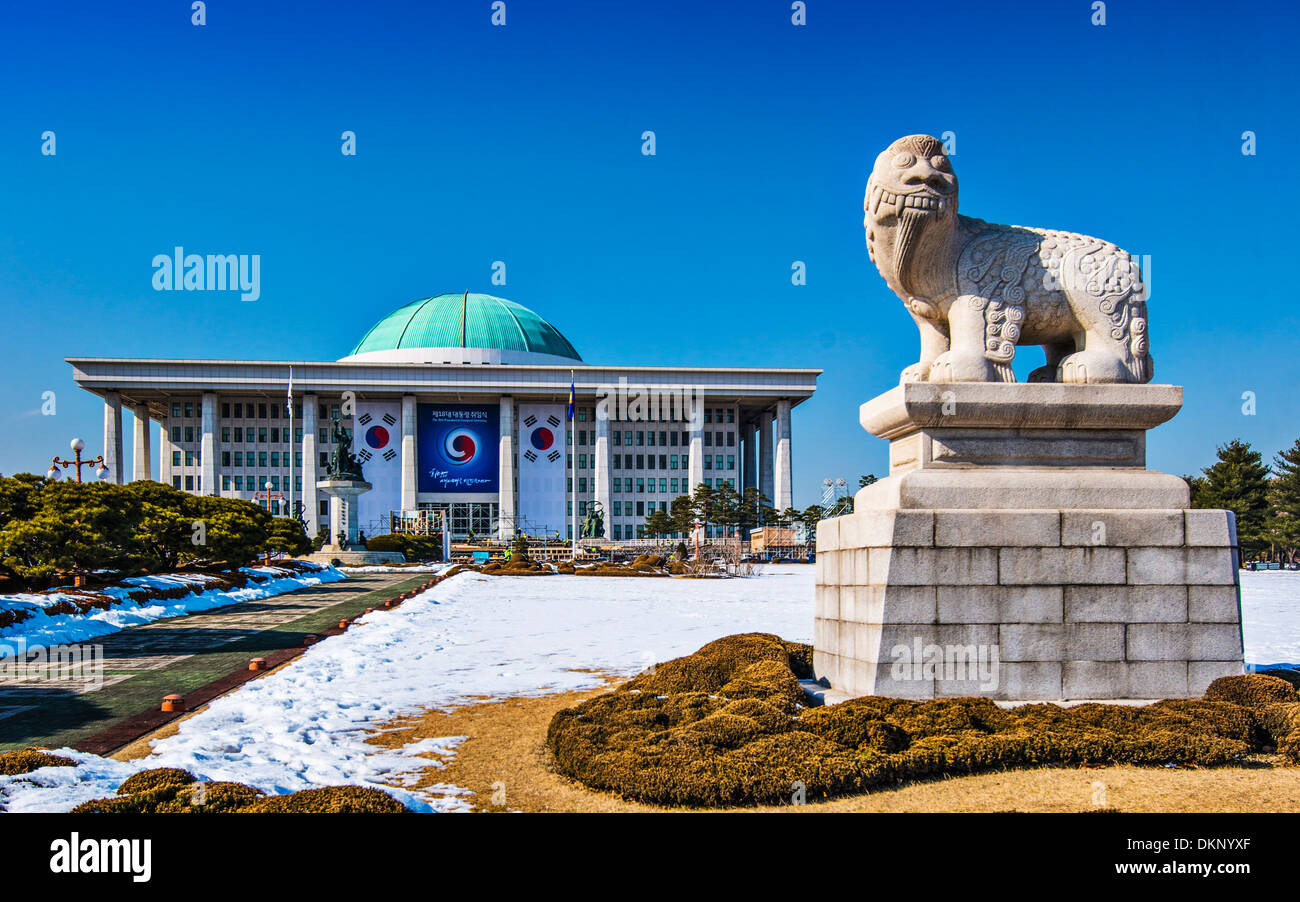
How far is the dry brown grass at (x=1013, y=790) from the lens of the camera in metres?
5.32

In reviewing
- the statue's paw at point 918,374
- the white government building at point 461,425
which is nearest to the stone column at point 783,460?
the white government building at point 461,425

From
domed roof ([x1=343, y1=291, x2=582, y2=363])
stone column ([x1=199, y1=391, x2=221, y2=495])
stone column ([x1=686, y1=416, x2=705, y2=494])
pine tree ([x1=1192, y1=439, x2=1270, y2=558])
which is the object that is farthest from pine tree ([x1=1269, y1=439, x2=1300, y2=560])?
stone column ([x1=199, y1=391, x2=221, y2=495])

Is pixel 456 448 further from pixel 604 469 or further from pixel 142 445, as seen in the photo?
pixel 142 445

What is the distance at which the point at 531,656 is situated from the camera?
40.9 feet

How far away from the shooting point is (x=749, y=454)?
10344cm

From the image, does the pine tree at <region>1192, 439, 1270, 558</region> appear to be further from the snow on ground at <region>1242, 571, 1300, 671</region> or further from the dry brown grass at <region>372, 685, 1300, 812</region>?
the dry brown grass at <region>372, 685, 1300, 812</region>

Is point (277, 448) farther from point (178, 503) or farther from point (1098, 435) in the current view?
point (1098, 435)

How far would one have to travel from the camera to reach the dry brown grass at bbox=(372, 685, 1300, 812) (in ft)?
17.5

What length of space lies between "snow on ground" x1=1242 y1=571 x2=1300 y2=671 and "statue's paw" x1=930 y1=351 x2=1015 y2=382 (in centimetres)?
428

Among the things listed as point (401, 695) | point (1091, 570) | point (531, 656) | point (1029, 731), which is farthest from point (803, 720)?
point (531, 656)

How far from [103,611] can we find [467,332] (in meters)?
78.7

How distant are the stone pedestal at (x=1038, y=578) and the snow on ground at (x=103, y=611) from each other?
38.3 feet

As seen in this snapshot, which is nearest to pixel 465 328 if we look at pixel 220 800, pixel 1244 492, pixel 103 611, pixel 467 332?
pixel 467 332
